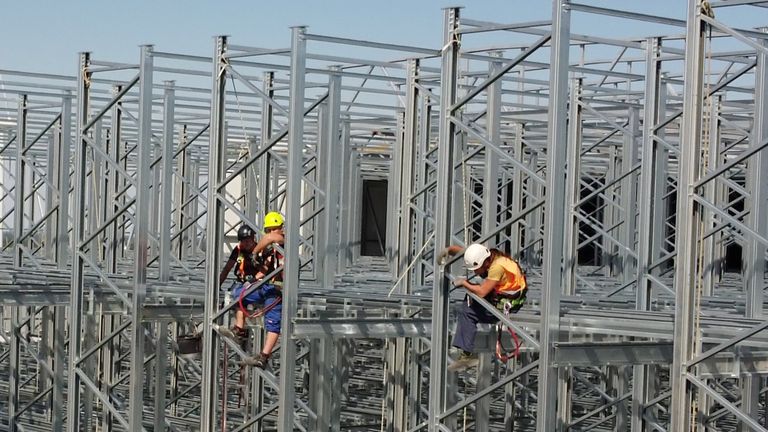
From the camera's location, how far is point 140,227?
1705 cm

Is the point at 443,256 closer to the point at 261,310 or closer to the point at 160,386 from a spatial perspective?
the point at 261,310

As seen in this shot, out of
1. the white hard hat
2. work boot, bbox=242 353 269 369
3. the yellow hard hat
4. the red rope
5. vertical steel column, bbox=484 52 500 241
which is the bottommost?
work boot, bbox=242 353 269 369

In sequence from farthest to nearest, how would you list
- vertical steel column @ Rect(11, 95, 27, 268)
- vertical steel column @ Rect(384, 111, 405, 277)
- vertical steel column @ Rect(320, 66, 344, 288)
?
1. vertical steel column @ Rect(11, 95, 27, 268)
2. vertical steel column @ Rect(384, 111, 405, 277)
3. vertical steel column @ Rect(320, 66, 344, 288)

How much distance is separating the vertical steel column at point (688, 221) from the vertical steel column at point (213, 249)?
6.02m

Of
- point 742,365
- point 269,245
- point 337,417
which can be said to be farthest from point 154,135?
point 742,365

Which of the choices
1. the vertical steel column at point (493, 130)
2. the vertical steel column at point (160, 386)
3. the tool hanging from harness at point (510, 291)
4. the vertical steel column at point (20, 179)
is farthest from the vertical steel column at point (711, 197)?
the vertical steel column at point (20, 179)

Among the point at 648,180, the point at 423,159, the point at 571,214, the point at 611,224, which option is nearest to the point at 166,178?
the point at 423,159

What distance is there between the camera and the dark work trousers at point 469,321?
1380cm

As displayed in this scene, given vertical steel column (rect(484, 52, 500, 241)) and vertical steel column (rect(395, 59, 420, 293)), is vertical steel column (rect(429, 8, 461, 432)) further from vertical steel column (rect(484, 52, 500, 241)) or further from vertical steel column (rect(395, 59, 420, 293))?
vertical steel column (rect(395, 59, 420, 293))

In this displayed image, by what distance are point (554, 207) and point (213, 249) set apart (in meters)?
5.31

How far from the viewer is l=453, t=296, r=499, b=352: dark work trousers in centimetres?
1380

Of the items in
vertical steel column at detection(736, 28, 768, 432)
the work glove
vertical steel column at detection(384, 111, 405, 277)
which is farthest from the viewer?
vertical steel column at detection(384, 111, 405, 277)

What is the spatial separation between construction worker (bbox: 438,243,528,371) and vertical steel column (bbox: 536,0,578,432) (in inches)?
61.9

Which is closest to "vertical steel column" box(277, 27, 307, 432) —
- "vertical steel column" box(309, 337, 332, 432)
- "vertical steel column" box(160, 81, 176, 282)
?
"vertical steel column" box(309, 337, 332, 432)
